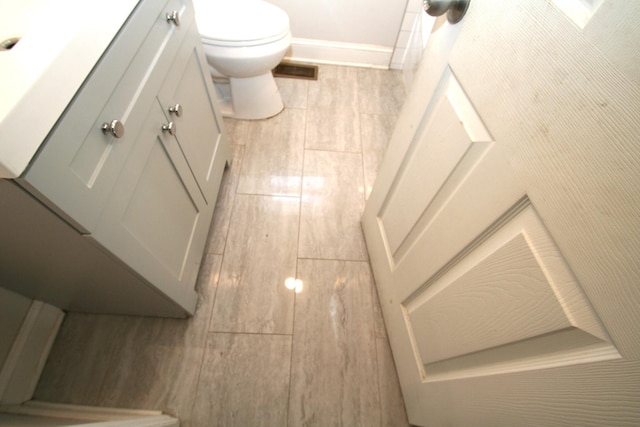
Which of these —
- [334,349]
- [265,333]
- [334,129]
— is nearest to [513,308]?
[334,349]

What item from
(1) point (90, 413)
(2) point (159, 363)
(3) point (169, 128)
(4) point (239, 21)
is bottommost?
(1) point (90, 413)

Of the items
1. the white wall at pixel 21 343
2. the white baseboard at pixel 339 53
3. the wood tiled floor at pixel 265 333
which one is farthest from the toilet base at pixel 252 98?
the white wall at pixel 21 343

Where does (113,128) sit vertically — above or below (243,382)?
above

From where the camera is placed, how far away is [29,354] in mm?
870

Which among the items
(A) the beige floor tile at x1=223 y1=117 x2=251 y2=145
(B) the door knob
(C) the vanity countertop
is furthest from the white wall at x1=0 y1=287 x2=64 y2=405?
(B) the door knob

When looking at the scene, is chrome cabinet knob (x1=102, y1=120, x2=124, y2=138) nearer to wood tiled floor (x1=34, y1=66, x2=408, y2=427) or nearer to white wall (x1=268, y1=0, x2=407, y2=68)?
wood tiled floor (x1=34, y1=66, x2=408, y2=427)

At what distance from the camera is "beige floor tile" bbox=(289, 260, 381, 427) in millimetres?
876

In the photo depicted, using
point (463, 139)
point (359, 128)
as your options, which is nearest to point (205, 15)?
point (359, 128)

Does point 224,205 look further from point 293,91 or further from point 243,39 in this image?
point 293,91

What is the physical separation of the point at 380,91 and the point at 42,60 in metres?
1.74

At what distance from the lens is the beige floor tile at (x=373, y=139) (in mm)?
1435

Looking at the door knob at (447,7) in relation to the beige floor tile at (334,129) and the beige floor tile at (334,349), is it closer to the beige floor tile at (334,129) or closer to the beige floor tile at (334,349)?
the beige floor tile at (334,349)

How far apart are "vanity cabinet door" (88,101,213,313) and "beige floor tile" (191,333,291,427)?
19 centimetres

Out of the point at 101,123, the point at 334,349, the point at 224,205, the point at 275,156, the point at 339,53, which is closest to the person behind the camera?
the point at 101,123
